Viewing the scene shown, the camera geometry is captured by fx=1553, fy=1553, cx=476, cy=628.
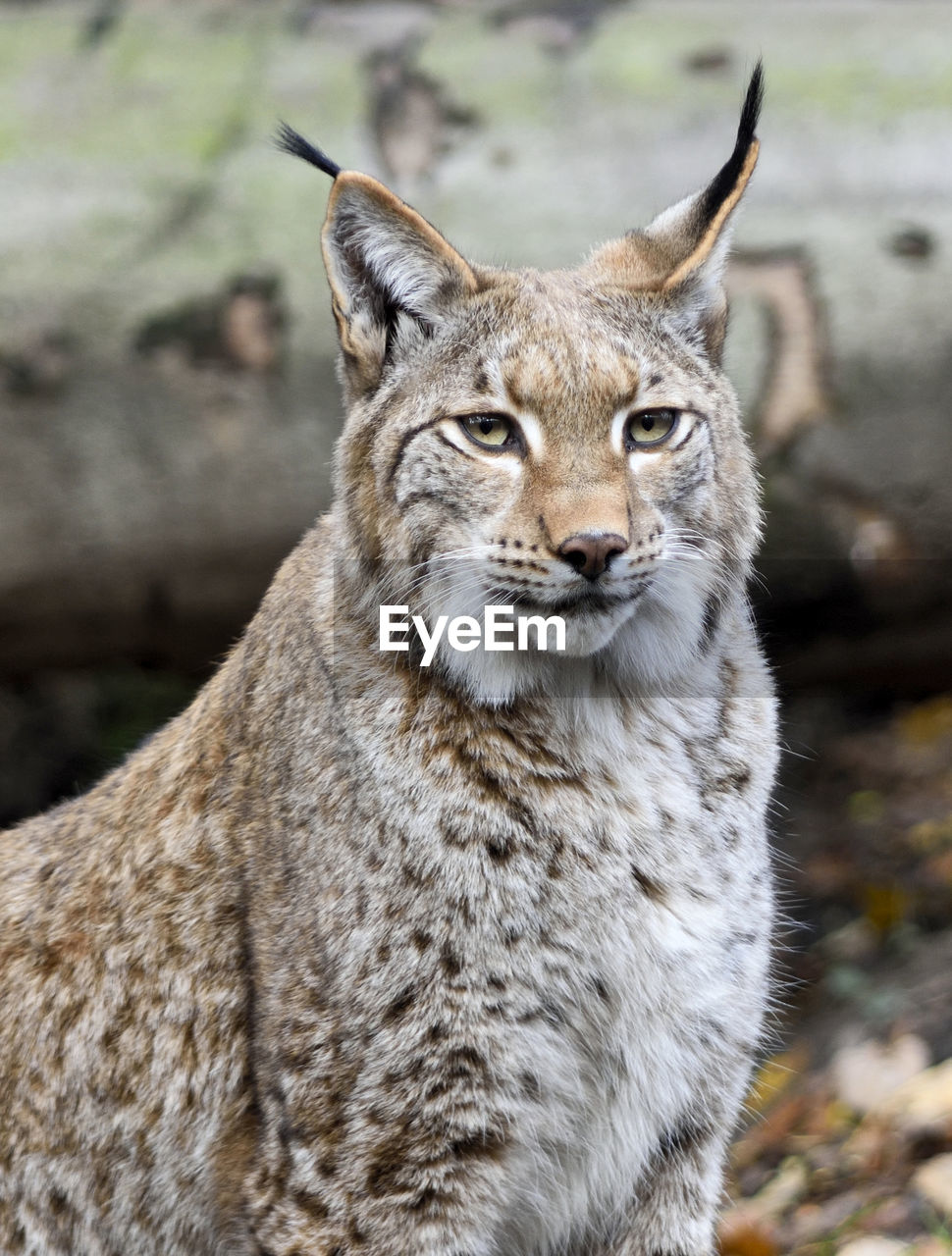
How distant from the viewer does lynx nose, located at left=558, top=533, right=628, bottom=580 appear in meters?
3.30

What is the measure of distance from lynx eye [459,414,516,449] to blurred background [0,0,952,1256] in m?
3.46

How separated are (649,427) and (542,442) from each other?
0.31 metres

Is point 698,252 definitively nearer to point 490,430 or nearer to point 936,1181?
point 490,430

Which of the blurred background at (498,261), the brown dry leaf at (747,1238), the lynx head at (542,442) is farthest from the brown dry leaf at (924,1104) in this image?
the lynx head at (542,442)

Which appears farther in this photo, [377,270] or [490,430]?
[377,270]

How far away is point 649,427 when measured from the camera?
→ 3701 millimetres

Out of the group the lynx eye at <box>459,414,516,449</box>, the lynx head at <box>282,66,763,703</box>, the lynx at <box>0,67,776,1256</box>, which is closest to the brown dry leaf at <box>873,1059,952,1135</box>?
the lynx at <box>0,67,776,1256</box>

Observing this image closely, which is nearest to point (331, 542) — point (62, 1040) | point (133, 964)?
point (133, 964)

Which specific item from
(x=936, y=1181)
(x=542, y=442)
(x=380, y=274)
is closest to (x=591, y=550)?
(x=542, y=442)

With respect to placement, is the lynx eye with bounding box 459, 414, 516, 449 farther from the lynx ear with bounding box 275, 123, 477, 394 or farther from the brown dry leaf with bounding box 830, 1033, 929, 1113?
the brown dry leaf with bounding box 830, 1033, 929, 1113

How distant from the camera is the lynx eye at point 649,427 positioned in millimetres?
3656

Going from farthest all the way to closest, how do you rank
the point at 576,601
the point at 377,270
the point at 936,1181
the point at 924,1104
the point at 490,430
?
the point at 924,1104 < the point at 936,1181 < the point at 377,270 < the point at 490,430 < the point at 576,601

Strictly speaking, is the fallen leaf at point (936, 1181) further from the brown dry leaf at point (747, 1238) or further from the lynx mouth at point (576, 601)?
the lynx mouth at point (576, 601)

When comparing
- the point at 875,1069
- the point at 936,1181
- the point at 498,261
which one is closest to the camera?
the point at 936,1181
